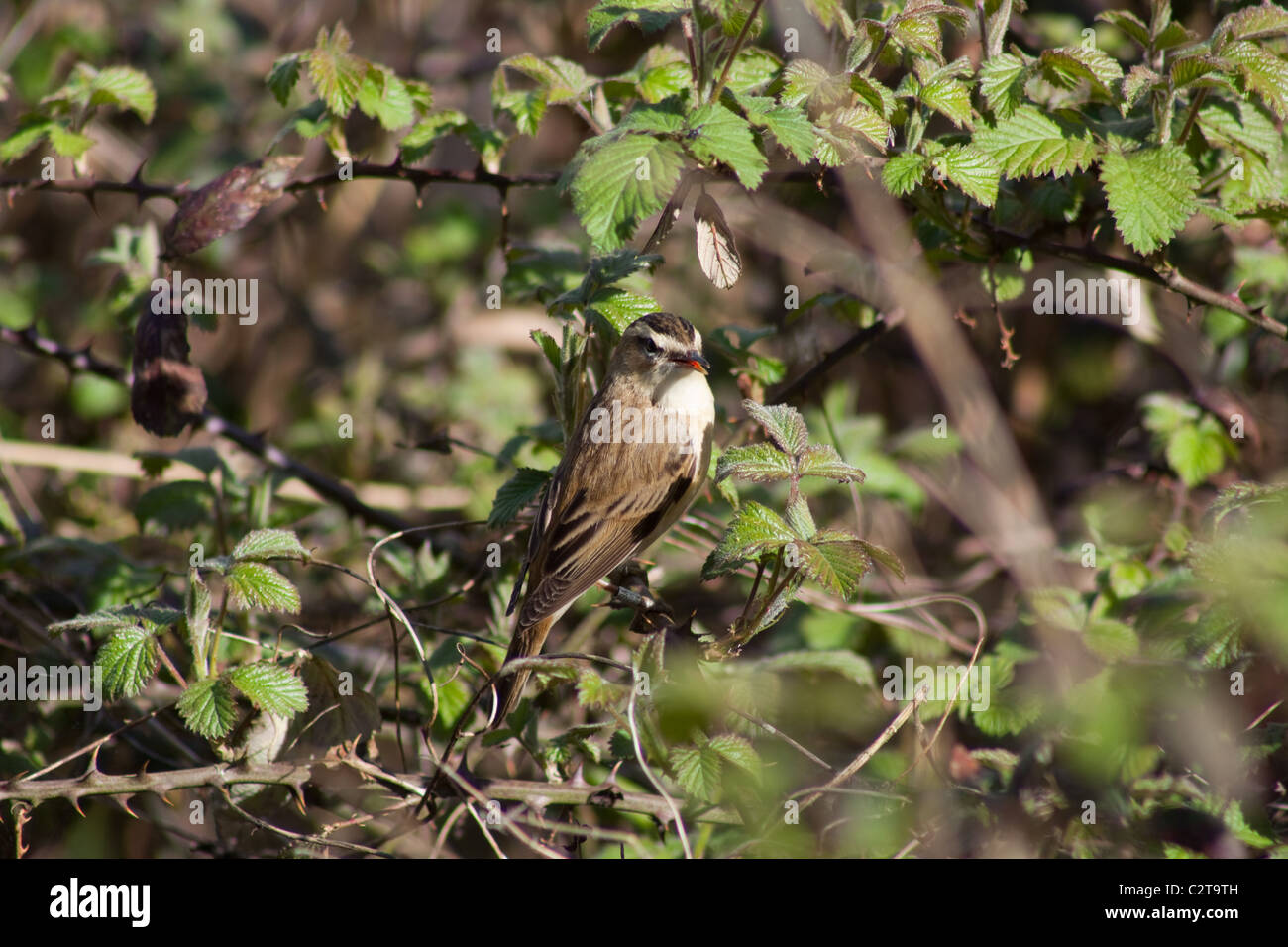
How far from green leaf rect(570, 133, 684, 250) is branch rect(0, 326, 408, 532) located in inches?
81.8

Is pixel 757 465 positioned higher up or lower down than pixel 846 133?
lower down

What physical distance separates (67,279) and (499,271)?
337 centimetres

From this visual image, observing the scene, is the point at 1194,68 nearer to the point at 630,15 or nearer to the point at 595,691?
the point at 630,15

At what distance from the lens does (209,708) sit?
2846mm

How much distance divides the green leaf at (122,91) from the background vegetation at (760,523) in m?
0.01

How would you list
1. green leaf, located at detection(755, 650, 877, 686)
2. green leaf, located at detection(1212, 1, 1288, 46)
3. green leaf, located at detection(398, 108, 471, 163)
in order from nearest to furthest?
green leaf, located at detection(1212, 1, 1288, 46), green leaf, located at detection(398, 108, 471, 163), green leaf, located at detection(755, 650, 877, 686)

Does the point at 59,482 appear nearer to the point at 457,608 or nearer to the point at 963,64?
the point at 457,608

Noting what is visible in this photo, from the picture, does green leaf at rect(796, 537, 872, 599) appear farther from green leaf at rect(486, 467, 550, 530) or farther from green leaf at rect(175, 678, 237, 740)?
green leaf at rect(175, 678, 237, 740)

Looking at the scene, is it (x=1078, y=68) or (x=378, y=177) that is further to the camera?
(x=378, y=177)

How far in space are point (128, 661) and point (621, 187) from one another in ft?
5.99

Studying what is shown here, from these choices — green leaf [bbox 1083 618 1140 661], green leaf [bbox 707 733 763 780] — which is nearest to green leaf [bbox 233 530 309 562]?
green leaf [bbox 707 733 763 780]

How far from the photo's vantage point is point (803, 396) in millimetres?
3836

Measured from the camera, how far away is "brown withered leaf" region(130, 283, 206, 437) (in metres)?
3.53

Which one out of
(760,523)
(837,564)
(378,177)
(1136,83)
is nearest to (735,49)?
(1136,83)
